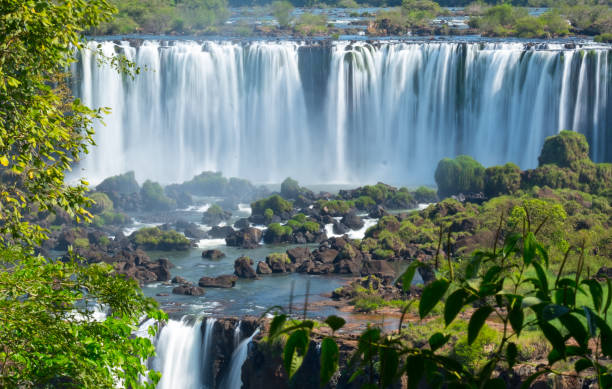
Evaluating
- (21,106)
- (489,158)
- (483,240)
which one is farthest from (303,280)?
(489,158)

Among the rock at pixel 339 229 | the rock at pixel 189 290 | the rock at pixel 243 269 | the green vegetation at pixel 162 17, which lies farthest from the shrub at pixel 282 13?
the rock at pixel 189 290

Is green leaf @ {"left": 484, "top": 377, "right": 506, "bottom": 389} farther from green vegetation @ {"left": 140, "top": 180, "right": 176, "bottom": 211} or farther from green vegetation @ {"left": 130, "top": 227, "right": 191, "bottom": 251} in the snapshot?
green vegetation @ {"left": 140, "top": 180, "right": 176, "bottom": 211}

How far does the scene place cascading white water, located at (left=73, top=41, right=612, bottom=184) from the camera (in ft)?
132

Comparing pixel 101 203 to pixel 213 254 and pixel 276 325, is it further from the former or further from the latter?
pixel 276 325

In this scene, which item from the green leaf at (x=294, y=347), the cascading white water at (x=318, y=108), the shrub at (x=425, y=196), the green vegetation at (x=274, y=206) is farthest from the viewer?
Answer: the cascading white water at (x=318, y=108)

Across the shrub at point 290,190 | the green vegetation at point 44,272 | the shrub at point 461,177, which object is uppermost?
the green vegetation at point 44,272

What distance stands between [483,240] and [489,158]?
16.5 meters

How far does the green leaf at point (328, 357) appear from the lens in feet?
8.21

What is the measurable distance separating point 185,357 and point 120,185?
708 inches

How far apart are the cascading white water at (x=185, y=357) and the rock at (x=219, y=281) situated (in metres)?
3.79

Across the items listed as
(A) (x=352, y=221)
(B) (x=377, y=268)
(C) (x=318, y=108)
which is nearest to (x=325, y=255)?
(B) (x=377, y=268)

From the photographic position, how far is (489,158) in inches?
1607

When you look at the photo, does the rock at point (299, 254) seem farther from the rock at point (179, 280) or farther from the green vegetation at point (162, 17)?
the green vegetation at point (162, 17)

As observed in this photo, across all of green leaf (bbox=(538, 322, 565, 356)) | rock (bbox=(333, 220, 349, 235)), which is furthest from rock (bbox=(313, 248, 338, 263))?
green leaf (bbox=(538, 322, 565, 356))
